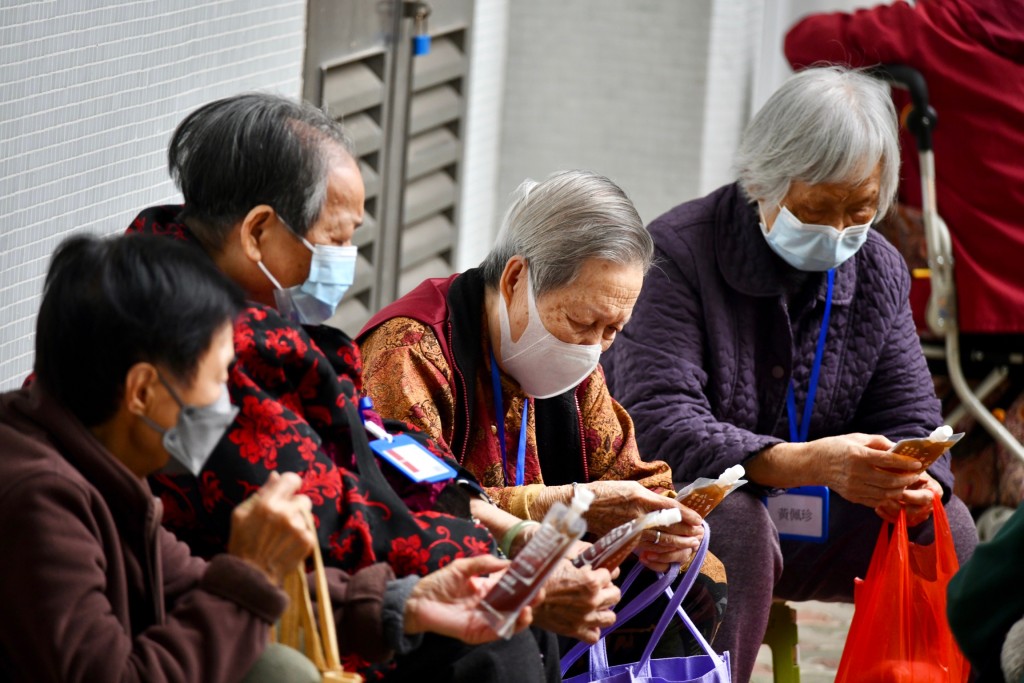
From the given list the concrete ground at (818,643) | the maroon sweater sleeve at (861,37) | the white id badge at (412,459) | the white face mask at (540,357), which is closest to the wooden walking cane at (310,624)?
the white id badge at (412,459)

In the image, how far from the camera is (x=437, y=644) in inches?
88.1

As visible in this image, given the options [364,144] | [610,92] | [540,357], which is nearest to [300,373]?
[540,357]

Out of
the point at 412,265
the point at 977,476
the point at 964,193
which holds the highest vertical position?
the point at 964,193

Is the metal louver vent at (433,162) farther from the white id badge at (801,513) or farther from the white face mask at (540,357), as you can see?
the white face mask at (540,357)

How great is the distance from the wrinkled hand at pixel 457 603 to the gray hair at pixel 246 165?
0.62m

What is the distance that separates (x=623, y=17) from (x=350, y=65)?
1.90 meters

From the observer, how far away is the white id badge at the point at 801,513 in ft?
11.1

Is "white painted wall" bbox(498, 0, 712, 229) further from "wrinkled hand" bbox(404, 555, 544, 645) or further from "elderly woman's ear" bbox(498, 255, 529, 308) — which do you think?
"wrinkled hand" bbox(404, 555, 544, 645)

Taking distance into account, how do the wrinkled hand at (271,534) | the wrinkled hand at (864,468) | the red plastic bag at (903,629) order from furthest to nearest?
the wrinkled hand at (864,468) < the red plastic bag at (903,629) < the wrinkled hand at (271,534)

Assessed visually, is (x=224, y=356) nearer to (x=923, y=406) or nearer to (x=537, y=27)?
(x=923, y=406)

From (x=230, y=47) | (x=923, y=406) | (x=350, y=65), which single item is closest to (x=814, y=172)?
(x=923, y=406)

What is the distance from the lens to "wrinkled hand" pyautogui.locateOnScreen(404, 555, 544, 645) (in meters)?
2.07

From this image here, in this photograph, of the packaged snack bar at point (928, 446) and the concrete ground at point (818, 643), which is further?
the concrete ground at point (818, 643)

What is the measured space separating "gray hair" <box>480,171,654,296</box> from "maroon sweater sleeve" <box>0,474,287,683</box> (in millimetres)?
1103
